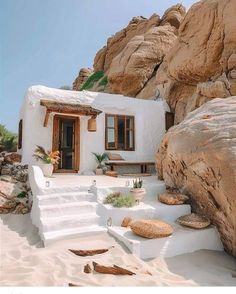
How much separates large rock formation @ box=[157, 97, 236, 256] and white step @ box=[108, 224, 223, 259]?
0.32 meters

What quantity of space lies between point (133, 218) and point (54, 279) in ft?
9.31

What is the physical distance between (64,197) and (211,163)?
3825 mm

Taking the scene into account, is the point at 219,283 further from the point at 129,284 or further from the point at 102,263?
the point at 102,263

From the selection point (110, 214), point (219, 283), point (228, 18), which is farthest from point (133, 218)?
point (228, 18)

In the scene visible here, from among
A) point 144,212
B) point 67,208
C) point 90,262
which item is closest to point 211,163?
point 144,212

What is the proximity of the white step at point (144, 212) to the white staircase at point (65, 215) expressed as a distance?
11.3 inches

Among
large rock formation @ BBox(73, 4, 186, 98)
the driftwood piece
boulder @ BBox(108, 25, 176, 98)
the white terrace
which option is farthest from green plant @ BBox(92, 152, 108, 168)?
boulder @ BBox(108, 25, 176, 98)

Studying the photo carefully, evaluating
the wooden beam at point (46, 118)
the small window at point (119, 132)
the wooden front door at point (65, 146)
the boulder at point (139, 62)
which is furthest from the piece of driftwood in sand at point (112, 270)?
the boulder at point (139, 62)

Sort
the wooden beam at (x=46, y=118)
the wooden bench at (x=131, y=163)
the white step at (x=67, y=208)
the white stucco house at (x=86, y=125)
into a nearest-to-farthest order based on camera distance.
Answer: the white step at (x=67, y=208) < the wooden beam at (x=46, y=118) < the white stucco house at (x=86, y=125) < the wooden bench at (x=131, y=163)

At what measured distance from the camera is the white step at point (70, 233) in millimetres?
5145

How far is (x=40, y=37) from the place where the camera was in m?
5.11

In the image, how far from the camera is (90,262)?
14.0 ft

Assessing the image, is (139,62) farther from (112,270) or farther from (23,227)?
(112,270)

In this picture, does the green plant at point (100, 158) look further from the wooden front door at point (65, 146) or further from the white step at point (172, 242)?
the white step at point (172, 242)
